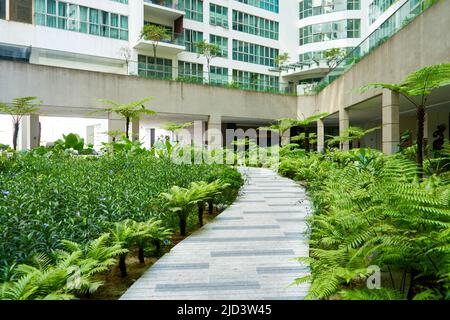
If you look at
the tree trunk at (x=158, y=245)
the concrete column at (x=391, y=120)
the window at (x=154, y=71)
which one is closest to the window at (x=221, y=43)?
the window at (x=154, y=71)

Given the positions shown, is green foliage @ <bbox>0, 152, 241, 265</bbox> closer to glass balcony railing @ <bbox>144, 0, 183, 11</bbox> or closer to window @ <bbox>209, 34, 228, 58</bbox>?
glass balcony railing @ <bbox>144, 0, 183, 11</bbox>

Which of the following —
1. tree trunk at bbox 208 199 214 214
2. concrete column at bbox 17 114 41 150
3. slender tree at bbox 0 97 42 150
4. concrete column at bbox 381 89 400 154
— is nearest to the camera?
tree trunk at bbox 208 199 214 214

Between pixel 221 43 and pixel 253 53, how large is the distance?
3499 millimetres

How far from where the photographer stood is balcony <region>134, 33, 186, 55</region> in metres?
23.6

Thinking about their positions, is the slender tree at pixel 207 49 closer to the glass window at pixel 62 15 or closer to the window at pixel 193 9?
the window at pixel 193 9

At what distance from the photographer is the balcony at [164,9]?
78.8ft

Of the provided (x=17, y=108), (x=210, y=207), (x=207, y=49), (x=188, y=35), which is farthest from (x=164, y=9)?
(x=210, y=207)

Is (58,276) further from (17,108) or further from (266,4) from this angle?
(266,4)

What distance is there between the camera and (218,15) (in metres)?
28.9

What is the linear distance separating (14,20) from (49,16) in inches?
72.1

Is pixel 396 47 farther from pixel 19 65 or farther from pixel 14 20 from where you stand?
pixel 14 20

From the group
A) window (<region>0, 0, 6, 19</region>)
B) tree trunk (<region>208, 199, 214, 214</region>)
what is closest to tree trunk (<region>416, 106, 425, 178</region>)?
tree trunk (<region>208, 199, 214, 214</region>)

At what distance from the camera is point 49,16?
69.2ft

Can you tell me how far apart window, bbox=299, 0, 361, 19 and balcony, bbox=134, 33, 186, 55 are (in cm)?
1374
